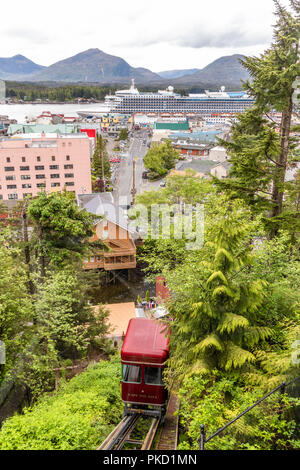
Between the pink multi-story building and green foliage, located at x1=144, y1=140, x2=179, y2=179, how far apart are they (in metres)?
17.1

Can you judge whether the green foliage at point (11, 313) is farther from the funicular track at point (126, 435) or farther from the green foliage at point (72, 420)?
the funicular track at point (126, 435)

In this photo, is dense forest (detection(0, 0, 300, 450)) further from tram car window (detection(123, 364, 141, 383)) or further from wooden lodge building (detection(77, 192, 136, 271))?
wooden lodge building (detection(77, 192, 136, 271))

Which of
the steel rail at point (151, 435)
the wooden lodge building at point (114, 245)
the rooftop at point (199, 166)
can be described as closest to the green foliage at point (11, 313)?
the steel rail at point (151, 435)

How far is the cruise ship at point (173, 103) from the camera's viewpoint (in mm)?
161250

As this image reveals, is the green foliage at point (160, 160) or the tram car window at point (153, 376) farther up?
the green foliage at point (160, 160)

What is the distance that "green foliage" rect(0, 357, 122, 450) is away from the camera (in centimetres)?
593

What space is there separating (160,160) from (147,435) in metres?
54.0

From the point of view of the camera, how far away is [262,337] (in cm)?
686

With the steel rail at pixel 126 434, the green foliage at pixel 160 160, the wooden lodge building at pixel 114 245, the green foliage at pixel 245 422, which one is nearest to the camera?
the green foliage at pixel 245 422

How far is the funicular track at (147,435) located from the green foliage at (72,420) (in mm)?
295

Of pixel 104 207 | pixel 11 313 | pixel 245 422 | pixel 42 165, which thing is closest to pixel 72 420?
pixel 245 422

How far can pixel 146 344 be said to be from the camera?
28.6ft
